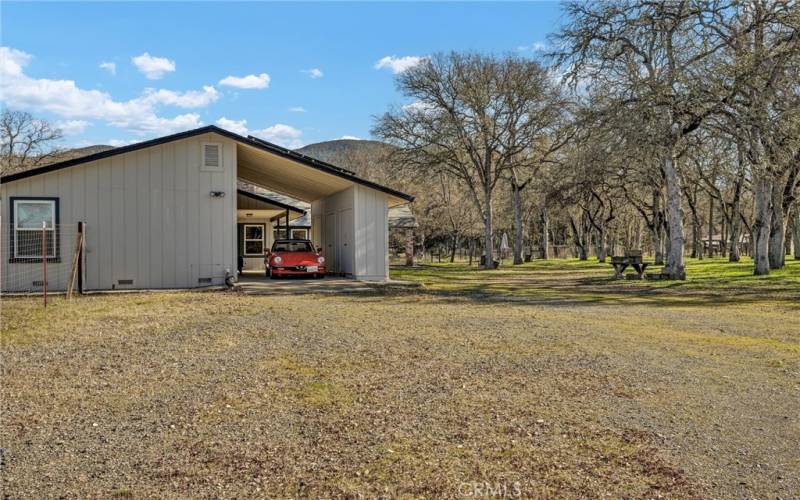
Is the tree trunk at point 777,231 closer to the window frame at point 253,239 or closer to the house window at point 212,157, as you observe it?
the house window at point 212,157

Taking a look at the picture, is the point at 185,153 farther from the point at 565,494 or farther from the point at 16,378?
the point at 565,494

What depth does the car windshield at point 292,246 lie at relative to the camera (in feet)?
69.2

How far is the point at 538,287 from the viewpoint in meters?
19.9

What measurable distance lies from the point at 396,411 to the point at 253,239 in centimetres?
2416

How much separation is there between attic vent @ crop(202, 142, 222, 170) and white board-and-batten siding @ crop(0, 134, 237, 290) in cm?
12

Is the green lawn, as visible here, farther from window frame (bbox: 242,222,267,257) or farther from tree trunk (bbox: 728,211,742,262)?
window frame (bbox: 242,222,267,257)

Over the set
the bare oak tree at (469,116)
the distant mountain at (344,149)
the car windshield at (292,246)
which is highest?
the distant mountain at (344,149)

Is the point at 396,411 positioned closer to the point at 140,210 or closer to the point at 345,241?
the point at 140,210

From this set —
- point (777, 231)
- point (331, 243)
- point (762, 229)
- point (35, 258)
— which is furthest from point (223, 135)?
point (777, 231)

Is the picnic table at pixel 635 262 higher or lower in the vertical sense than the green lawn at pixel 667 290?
higher

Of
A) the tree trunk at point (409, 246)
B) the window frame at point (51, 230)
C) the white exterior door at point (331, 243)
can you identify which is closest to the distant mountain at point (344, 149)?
the tree trunk at point (409, 246)

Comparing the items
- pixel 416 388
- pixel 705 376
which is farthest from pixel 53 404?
pixel 705 376

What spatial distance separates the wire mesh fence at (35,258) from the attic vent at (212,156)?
3782 mm

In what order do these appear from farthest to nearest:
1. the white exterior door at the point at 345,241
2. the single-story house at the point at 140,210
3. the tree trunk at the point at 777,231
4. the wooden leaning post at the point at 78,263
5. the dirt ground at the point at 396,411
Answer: the tree trunk at the point at 777,231 → the white exterior door at the point at 345,241 → the single-story house at the point at 140,210 → the wooden leaning post at the point at 78,263 → the dirt ground at the point at 396,411
